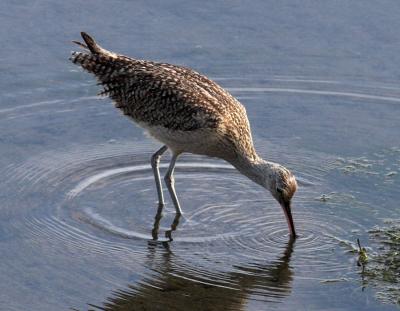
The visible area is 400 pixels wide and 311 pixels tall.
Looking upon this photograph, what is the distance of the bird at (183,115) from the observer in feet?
36.5

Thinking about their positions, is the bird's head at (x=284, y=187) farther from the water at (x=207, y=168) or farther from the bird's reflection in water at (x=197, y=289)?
the bird's reflection in water at (x=197, y=289)

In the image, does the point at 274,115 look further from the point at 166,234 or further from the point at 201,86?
the point at 166,234

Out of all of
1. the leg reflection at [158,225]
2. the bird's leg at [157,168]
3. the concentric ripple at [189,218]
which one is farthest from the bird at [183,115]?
the concentric ripple at [189,218]

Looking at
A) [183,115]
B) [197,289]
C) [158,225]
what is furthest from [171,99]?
[197,289]

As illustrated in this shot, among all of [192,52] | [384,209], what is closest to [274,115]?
[192,52]

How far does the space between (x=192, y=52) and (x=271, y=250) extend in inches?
169

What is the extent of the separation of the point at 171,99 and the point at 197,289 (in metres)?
2.24

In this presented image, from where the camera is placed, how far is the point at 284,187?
10828 millimetres

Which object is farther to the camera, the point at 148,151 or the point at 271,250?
the point at 148,151

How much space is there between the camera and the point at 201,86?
11312 millimetres

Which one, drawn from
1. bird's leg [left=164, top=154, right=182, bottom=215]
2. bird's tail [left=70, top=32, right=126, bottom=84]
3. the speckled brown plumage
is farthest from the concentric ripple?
bird's tail [left=70, top=32, right=126, bottom=84]

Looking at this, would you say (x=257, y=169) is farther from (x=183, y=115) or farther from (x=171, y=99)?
(x=171, y=99)

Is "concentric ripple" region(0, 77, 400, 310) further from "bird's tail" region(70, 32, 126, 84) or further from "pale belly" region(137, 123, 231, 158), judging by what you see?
"bird's tail" region(70, 32, 126, 84)

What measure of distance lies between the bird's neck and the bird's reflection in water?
0.98 meters
